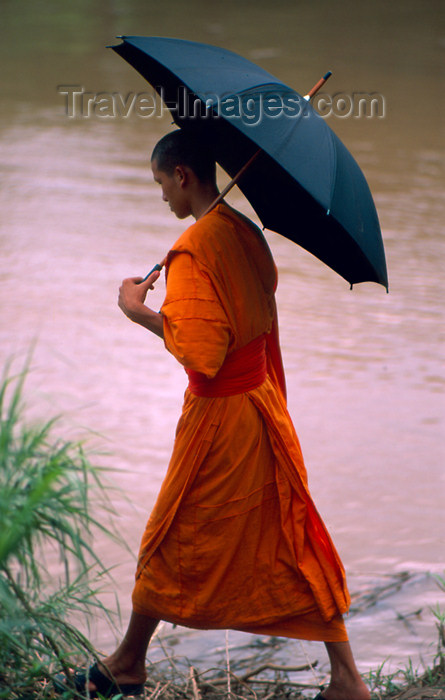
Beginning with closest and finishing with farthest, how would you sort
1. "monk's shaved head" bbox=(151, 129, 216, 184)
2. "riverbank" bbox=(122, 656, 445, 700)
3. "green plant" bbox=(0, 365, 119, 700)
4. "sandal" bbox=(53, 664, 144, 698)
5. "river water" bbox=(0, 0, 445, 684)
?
"green plant" bbox=(0, 365, 119, 700) → "sandal" bbox=(53, 664, 144, 698) → "monk's shaved head" bbox=(151, 129, 216, 184) → "riverbank" bbox=(122, 656, 445, 700) → "river water" bbox=(0, 0, 445, 684)

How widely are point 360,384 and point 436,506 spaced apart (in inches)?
42.4

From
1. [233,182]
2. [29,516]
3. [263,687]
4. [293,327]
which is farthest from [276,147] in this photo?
[293,327]

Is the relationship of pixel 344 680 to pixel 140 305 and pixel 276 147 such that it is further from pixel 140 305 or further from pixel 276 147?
pixel 276 147

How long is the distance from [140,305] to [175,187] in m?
0.30

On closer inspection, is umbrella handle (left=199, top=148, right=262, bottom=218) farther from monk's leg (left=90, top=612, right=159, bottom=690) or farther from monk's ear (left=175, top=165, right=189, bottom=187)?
monk's leg (left=90, top=612, right=159, bottom=690)

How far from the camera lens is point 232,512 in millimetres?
2178

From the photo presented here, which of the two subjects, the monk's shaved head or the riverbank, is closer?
the monk's shaved head

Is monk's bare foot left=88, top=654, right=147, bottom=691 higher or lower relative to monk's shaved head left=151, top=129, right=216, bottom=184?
lower

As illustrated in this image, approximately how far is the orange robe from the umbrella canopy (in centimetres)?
19

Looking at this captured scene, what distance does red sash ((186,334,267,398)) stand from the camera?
2.19m

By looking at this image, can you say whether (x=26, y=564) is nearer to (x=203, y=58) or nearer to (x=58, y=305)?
(x=203, y=58)

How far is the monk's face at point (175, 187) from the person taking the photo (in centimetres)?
217

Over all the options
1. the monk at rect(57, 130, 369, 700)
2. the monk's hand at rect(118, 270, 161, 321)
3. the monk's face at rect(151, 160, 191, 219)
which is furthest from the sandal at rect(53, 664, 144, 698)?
the monk's face at rect(151, 160, 191, 219)

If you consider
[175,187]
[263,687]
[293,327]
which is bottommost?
[263,687]
